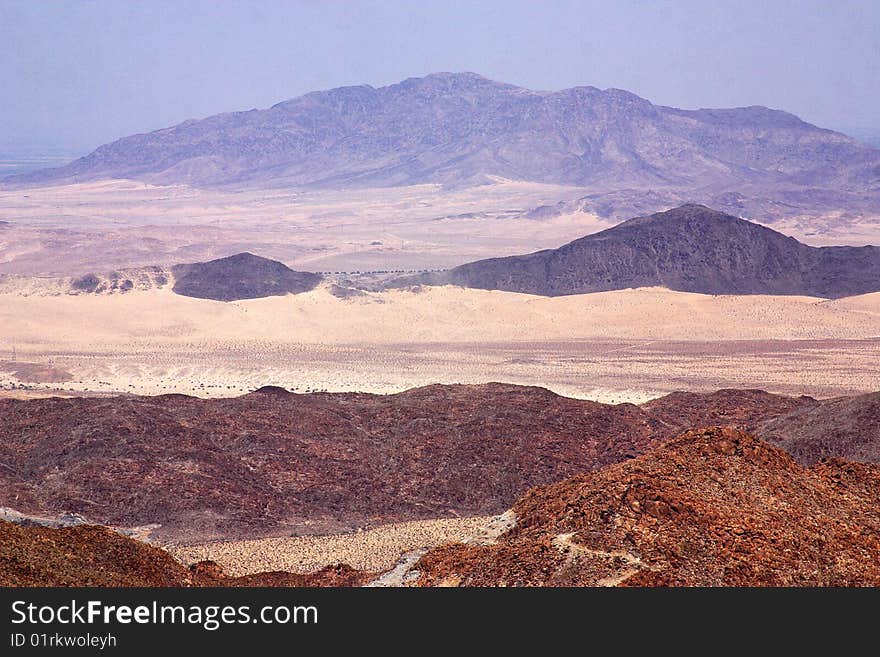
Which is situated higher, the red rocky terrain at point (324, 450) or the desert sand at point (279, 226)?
the desert sand at point (279, 226)

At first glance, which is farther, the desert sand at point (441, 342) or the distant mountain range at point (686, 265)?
the distant mountain range at point (686, 265)

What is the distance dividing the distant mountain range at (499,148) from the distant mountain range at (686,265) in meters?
68.4

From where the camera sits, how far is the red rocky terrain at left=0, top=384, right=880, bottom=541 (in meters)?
21.9

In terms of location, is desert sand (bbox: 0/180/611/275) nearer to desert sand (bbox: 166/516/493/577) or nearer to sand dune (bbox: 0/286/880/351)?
sand dune (bbox: 0/286/880/351)

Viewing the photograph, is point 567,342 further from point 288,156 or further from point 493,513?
point 288,156

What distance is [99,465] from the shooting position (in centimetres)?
2325

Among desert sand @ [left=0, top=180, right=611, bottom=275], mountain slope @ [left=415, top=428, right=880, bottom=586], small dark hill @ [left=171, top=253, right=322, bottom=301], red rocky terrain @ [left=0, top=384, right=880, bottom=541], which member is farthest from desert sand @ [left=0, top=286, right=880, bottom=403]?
desert sand @ [left=0, top=180, right=611, bottom=275]

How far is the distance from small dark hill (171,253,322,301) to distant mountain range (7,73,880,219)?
79.4m

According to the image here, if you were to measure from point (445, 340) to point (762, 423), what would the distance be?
74.0 ft

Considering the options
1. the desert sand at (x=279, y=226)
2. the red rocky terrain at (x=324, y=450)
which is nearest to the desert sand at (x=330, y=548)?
the red rocky terrain at (x=324, y=450)

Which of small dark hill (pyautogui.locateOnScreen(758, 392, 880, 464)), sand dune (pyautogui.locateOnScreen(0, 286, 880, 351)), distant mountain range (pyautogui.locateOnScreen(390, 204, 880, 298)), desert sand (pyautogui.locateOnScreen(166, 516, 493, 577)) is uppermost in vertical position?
distant mountain range (pyautogui.locateOnScreen(390, 204, 880, 298))

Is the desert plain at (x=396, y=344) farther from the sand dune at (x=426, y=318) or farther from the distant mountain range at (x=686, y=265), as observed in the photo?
the distant mountain range at (x=686, y=265)

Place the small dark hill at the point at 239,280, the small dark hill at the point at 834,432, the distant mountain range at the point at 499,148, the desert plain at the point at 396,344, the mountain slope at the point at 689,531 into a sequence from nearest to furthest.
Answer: the mountain slope at the point at 689,531
the small dark hill at the point at 834,432
the desert plain at the point at 396,344
the small dark hill at the point at 239,280
the distant mountain range at the point at 499,148

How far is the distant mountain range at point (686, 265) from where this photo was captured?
60312 mm
